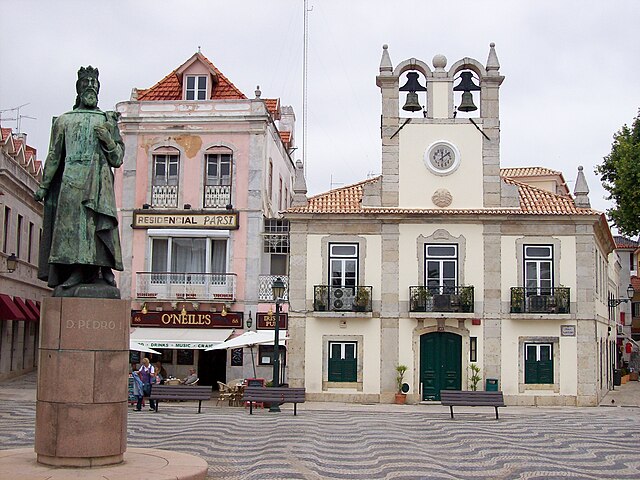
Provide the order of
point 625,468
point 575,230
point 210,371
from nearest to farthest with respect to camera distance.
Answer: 1. point 625,468
2. point 575,230
3. point 210,371

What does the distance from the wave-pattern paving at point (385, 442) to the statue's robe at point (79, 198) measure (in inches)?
134

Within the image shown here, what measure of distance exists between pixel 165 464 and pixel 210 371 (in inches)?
831

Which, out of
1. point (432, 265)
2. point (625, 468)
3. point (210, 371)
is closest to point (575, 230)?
point (432, 265)

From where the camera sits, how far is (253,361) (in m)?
29.0

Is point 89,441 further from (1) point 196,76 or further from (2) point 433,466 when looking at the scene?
(1) point 196,76

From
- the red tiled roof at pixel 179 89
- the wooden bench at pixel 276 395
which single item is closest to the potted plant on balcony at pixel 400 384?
the wooden bench at pixel 276 395

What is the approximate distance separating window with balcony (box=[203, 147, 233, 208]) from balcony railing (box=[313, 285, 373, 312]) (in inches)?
207

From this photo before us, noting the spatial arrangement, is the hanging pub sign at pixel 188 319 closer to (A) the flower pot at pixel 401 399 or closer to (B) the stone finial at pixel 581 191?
(A) the flower pot at pixel 401 399

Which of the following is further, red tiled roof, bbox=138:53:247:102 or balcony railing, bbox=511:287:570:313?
red tiled roof, bbox=138:53:247:102

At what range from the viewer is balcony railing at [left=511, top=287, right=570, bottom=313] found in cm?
2789

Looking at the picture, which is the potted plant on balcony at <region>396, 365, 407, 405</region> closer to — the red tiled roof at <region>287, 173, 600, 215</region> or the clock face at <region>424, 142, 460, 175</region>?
the red tiled roof at <region>287, 173, 600, 215</region>

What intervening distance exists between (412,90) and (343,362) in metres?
8.95

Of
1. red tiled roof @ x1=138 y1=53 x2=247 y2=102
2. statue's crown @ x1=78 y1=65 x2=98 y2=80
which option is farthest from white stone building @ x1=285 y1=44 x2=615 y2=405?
statue's crown @ x1=78 y1=65 x2=98 y2=80

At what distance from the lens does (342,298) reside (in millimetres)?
28344
